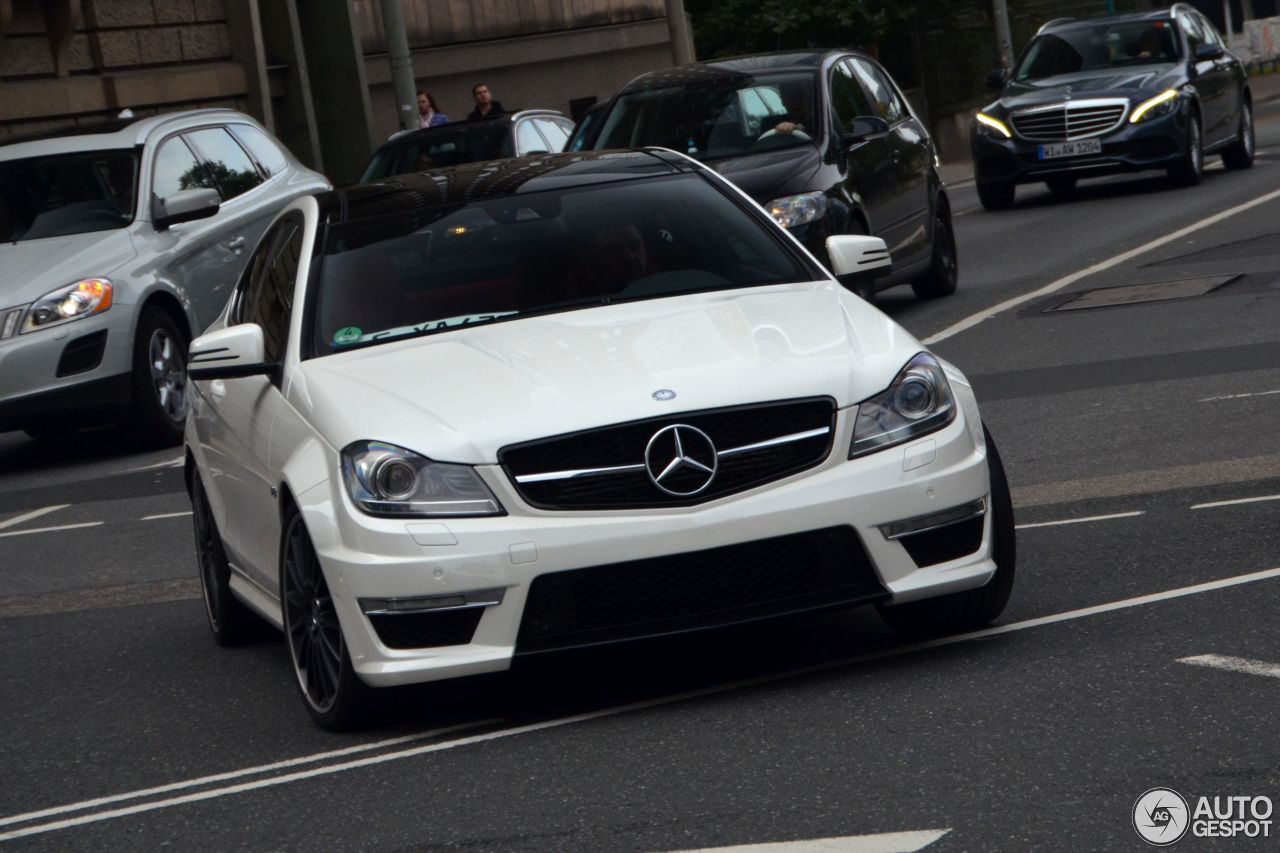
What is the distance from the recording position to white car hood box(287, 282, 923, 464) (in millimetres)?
5684

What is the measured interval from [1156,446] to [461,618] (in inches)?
177

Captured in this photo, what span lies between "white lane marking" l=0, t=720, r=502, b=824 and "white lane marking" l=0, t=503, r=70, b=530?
18.9 feet

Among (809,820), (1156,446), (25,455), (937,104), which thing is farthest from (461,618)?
(937,104)

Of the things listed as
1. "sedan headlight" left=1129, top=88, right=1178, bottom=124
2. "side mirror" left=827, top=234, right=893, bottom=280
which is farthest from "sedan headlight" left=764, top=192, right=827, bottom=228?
"sedan headlight" left=1129, top=88, right=1178, bottom=124

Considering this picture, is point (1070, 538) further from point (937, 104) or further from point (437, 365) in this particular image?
point (937, 104)

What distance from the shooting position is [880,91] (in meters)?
16.0

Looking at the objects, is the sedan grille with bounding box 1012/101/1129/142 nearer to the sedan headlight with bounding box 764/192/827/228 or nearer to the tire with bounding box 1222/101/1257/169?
the tire with bounding box 1222/101/1257/169

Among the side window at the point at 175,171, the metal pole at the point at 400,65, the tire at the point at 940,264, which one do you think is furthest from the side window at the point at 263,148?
the metal pole at the point at 400,65

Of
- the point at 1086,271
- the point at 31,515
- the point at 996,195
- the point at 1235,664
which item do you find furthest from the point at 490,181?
the point at 996,195

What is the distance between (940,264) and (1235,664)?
10686 millimetres

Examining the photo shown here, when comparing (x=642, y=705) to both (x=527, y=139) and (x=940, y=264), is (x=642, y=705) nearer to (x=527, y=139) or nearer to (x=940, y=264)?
(x=940, y=264)

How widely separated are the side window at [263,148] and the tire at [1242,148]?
41.9ft

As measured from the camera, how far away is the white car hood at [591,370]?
5684mm

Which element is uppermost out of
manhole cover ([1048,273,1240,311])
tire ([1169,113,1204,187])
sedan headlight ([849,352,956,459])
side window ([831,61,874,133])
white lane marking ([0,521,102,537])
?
sedan headlight ([849,352,956,459])
